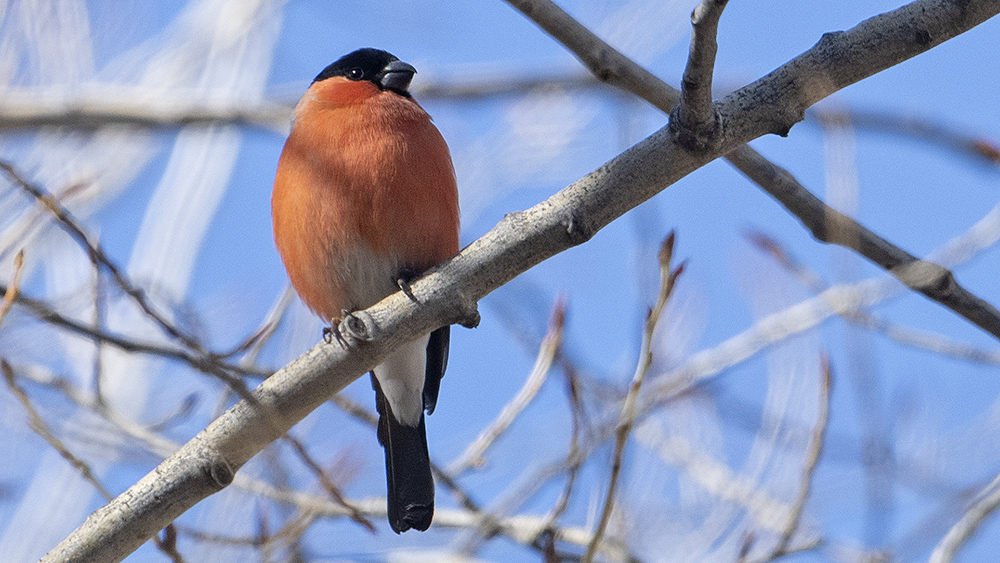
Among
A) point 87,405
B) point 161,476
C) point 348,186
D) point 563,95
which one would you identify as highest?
point 563,95

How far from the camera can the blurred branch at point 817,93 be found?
189 cm

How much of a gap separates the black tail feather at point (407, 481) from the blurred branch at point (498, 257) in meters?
1.10

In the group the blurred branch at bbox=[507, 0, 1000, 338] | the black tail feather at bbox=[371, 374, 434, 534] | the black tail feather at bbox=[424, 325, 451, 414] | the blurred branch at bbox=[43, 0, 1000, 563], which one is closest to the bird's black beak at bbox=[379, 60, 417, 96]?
the black tail feather at bbox=[424, 325, 451, 414]

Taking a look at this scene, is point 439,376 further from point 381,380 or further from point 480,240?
point 480,240

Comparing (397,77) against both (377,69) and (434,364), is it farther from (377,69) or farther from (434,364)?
(434,364)

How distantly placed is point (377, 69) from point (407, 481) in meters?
1.54

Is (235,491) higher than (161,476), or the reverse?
(235,491)

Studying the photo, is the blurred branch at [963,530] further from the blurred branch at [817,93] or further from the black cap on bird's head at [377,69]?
the black cap on bird's head at [377,69]

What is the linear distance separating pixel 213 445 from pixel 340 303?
3.72 ft

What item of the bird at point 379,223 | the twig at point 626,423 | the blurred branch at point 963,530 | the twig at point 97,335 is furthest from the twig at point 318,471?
the blurred branch at point 963,530

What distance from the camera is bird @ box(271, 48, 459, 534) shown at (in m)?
2.92

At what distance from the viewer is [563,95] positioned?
5609mm

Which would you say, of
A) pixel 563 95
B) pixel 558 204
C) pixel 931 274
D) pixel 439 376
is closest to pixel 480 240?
pixel 558 204

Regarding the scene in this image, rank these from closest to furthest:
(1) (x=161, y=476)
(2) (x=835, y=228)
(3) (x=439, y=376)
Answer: (1) (x=161, y=476) < (2) (x=835, y=228) < (3) (x=439, y=376)
